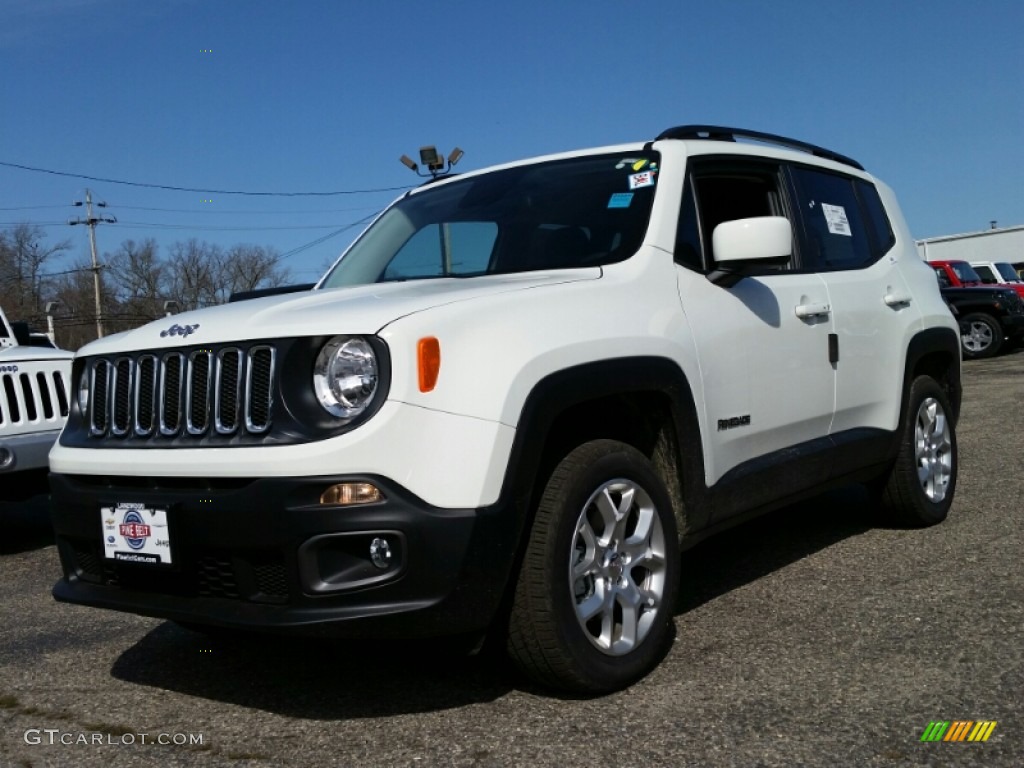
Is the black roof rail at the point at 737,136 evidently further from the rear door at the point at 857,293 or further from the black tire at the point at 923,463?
the black tire at the point at 923,463

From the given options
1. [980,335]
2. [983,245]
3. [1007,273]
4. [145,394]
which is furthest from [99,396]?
[983,245]

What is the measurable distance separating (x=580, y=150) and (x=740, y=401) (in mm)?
1269

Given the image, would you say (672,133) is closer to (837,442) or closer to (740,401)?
(740,401)

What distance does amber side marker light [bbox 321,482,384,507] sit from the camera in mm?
2855

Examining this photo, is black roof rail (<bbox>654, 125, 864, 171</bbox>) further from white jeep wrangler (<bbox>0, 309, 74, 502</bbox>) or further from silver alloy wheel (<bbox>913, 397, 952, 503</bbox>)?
white jeep wrangler (<bbox>0, 309, 74, 502</bbox>)

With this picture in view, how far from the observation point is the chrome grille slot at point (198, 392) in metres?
3.13

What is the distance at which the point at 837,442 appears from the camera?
461 cm

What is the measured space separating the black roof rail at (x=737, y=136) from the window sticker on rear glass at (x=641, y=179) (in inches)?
8.8

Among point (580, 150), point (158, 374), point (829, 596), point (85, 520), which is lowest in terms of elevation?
point (829, 596)

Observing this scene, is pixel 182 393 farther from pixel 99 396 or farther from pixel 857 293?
pixel 857 293

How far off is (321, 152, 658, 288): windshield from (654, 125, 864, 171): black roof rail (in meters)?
0.21

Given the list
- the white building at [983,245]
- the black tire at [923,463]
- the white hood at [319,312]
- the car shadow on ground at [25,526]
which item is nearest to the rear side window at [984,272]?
the white building at [983,245]

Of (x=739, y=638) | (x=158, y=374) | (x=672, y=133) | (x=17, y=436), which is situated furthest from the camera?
(x=17, y=436)

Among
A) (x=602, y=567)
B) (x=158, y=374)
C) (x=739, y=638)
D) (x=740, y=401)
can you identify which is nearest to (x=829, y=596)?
(x=739, y=638)
